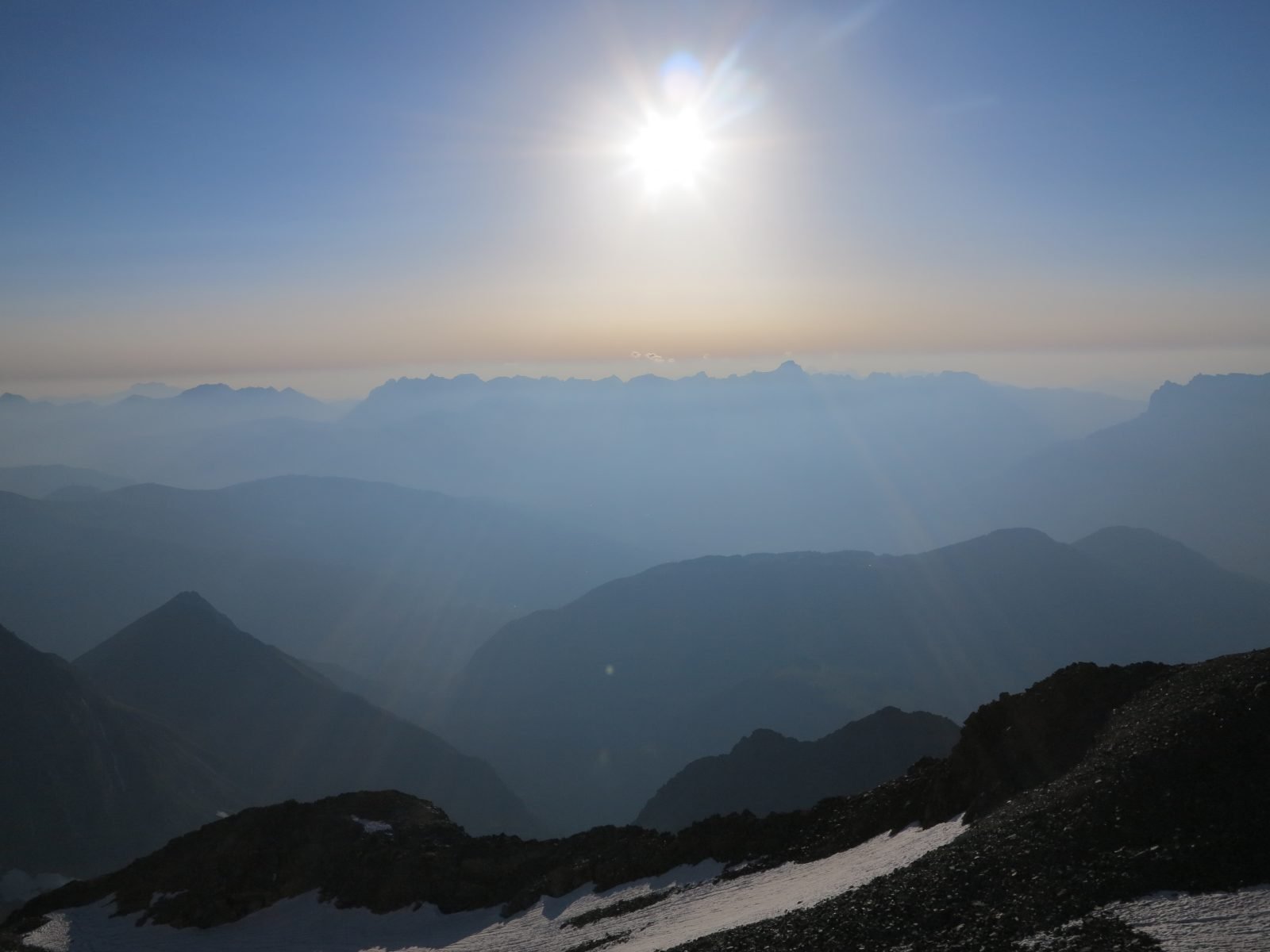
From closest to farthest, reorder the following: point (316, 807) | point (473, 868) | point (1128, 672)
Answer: point (1128, 672) < point (473, 868) < point (316, 807)

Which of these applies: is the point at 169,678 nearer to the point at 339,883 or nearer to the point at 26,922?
the point at 26,922

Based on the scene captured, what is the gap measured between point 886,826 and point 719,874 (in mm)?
7406

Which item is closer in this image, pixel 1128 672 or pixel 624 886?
pixel 1128 672

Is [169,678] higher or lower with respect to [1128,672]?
higher

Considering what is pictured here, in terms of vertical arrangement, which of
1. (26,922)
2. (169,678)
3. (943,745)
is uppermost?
(169,678)

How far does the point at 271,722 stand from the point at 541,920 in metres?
127

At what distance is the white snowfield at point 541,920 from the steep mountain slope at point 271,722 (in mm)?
90721

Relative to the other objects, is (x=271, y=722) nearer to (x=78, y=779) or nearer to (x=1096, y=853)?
(x=78, y=779)

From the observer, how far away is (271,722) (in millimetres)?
138500

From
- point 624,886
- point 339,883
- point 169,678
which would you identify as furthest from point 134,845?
point 624,886

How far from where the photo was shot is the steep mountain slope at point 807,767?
86500 mm

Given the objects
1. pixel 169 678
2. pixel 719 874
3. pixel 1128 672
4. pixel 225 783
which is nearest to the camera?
pixel 1128 672

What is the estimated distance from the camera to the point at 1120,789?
1789 centimetres

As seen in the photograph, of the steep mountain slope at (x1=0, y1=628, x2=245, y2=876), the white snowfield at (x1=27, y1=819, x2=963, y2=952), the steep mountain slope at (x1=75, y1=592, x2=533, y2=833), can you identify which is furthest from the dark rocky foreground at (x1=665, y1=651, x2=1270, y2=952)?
the steep mountain slope at (x1=75, y1=592, x2=533, y2=833)
